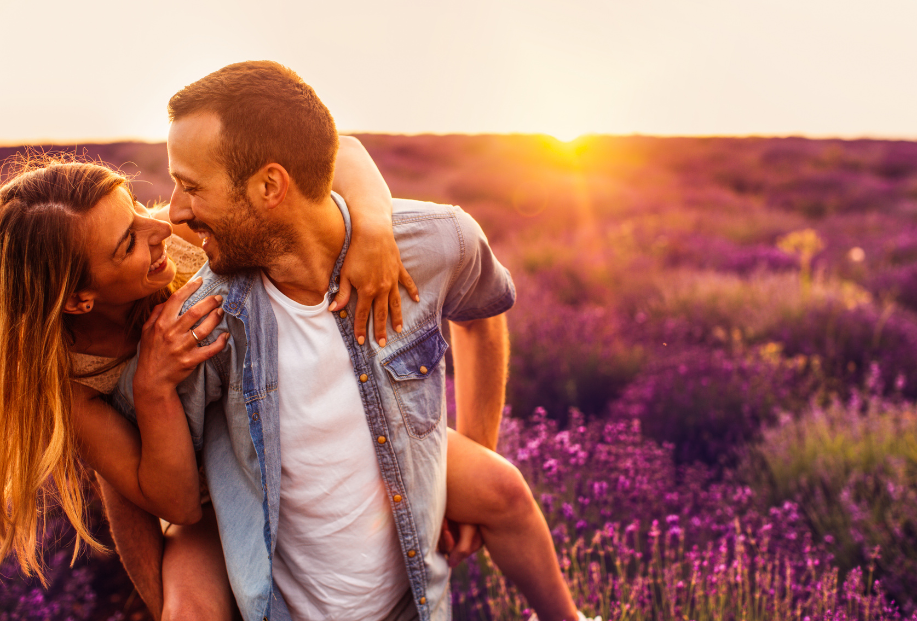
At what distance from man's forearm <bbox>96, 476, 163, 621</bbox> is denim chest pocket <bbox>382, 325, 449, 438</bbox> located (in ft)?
2.64

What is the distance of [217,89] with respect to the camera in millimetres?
1438

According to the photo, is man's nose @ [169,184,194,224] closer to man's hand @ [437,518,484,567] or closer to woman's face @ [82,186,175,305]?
woman's face @ [82,186,175,305]

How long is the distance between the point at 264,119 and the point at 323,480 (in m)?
0.98

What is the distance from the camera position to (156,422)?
1391 mm

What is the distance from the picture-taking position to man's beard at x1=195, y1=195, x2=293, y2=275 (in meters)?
1.47

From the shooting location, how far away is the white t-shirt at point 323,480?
1.57m

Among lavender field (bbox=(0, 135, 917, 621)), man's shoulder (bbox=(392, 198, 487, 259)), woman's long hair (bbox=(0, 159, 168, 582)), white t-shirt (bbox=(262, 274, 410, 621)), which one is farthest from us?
lavender field (bbox=(0, 135, 917, 621))

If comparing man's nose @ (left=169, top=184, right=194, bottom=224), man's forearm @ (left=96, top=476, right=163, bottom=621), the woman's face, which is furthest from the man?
man's forearm @ (left=96, top=476, right=163, bottom=621)

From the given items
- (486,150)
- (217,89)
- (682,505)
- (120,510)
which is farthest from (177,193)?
(486,150)

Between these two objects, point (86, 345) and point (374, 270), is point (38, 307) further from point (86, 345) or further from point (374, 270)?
point (374, 270)

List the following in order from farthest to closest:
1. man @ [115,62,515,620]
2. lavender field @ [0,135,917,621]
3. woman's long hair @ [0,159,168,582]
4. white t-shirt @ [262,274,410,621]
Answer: lavender field @ [0,135,917,621], white t-shirt @ [262,274,410,621], man @ [115,62,515,620], woman's long hair @ [0,159,168,582]

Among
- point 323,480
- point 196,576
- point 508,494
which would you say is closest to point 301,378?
point 323,480

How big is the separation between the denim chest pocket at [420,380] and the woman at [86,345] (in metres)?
0.29

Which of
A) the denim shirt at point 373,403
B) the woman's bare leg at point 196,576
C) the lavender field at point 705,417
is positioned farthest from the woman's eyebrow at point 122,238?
the lavender field at point 705,417
